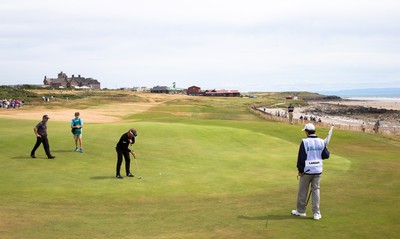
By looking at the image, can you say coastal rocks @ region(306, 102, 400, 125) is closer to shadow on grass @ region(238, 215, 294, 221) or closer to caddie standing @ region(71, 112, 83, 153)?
caddie standing @ region(71, 112, 83, 153)

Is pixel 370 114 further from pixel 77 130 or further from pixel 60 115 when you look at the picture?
pixel 77 130

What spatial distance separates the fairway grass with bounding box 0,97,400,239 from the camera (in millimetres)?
11000

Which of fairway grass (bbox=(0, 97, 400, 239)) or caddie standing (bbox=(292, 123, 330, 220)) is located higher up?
caddie standing (bbox=(292, 123, 330, 220))

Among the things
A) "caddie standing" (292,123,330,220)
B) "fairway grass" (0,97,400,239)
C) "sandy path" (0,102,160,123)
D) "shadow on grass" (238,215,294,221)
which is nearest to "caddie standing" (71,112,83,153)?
"fairway grass" (0,97,400,239)

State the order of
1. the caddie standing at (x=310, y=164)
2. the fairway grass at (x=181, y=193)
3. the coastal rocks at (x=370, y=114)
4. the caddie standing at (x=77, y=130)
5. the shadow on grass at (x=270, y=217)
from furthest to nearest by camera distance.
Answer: the coastal rocks at (x=370, y=114)
the caddie standing at (x=77, y=130)
the caddie standing at (x=310, y=164)
the shadow on grass at (x=270, y=217)
the fairway grass at (x=181, y=193)

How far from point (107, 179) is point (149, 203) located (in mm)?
4332

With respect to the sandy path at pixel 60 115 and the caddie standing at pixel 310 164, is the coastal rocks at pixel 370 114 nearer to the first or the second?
the sandy path at pixel 60 115

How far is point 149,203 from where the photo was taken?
556 inches

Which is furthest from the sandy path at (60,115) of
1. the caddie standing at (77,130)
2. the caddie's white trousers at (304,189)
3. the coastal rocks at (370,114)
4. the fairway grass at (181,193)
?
the coastal rocks at (370,114)

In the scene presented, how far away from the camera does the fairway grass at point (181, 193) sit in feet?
36.1

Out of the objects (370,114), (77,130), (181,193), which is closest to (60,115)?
(77,130)

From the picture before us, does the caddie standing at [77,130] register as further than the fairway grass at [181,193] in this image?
Yes

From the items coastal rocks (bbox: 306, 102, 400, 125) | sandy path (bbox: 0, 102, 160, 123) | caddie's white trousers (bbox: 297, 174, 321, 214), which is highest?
caddie's white trousers (bbox: 297, 174, 321, 214)

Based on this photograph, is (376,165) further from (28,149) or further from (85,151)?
(28,149)
